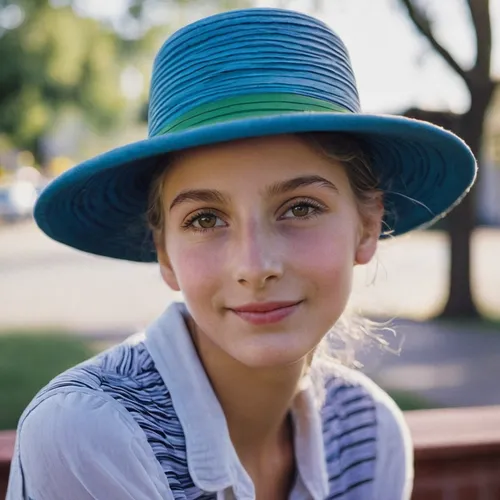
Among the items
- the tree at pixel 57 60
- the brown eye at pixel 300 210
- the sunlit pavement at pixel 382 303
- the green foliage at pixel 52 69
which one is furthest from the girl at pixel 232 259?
the green foliage at pixel 52 69

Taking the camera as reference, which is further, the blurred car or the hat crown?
the blurred car

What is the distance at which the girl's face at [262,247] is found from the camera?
145 cm

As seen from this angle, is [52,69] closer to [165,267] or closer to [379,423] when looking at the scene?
[165,267]

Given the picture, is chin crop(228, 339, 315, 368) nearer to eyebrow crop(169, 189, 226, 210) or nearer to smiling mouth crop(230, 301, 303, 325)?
smiling mouth crop(230, 301, 303, 325)

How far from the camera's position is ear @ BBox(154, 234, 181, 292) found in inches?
67.9

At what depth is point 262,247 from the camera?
1438 millimetres

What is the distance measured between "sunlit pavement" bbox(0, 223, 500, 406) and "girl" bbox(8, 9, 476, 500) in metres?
0.59

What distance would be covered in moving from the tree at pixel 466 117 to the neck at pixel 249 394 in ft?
19.1

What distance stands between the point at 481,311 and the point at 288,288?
8.89 meters

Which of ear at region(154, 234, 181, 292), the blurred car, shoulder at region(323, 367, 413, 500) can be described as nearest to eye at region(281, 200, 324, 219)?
ear at region(154, 234, 181, 292)

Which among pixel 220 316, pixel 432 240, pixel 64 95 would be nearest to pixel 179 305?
pixel 220 316

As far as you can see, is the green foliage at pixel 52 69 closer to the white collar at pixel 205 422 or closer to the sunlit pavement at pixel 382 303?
the sunlit pavement at pixel 382 303

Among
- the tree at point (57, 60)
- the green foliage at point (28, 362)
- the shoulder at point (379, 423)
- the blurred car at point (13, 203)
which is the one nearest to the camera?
the shoulder at point (379, 423)

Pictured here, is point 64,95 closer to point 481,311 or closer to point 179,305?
point 481,311
